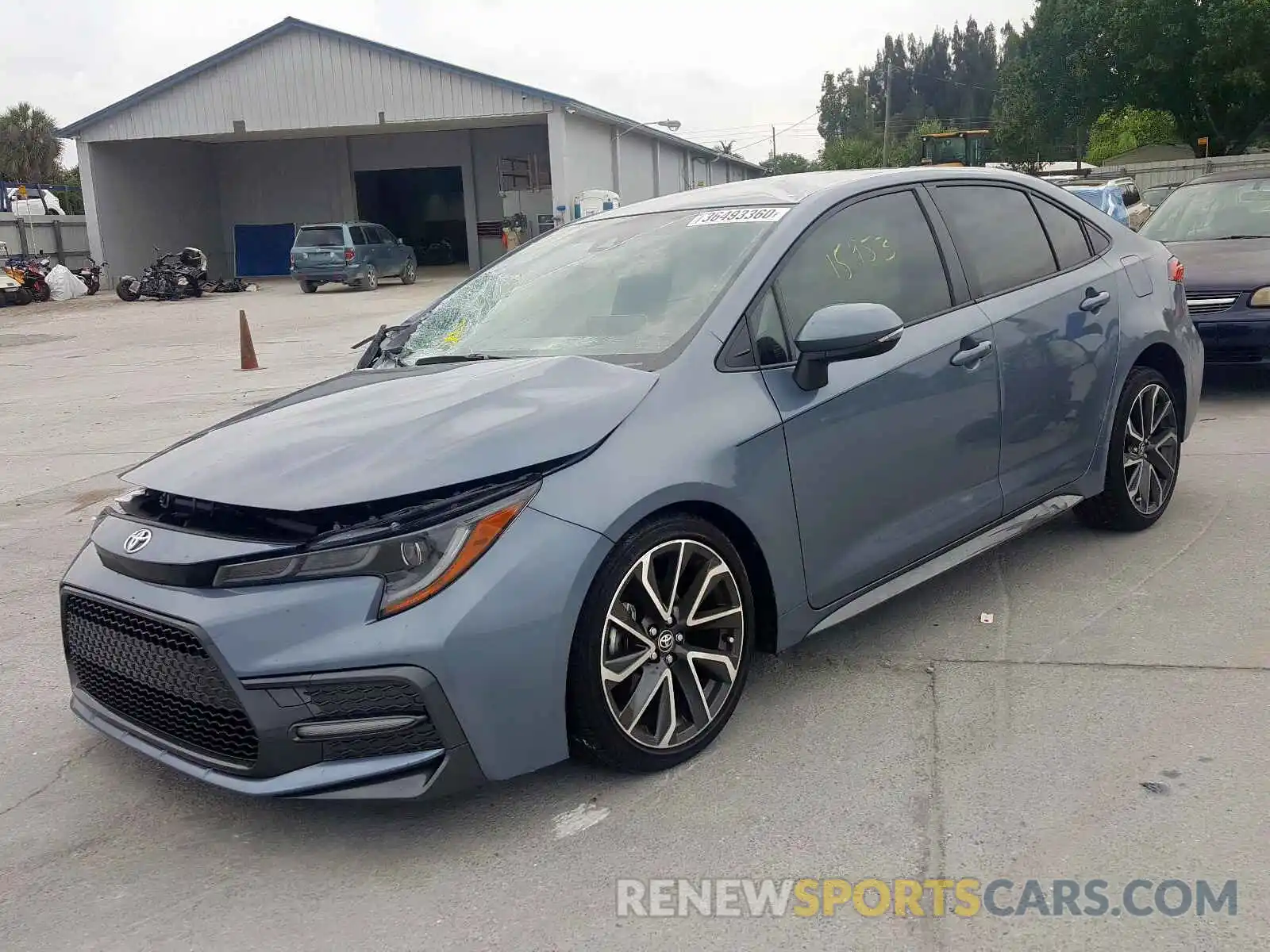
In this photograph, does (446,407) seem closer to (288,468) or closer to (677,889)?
(288,468)

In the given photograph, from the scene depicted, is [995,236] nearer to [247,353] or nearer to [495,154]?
[247,353]

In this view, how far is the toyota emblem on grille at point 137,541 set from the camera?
3.00 metres

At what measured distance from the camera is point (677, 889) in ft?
8.91

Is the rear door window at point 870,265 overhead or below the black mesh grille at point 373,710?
overhead

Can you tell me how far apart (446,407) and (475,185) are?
3887 centimetres

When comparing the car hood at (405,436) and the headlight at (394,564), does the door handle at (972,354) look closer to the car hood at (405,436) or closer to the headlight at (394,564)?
the car hood at (405,436)

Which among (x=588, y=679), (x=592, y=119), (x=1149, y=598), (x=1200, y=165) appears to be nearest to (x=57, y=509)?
(x=588, y=679)

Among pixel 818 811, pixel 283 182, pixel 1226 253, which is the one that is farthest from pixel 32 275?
pixel 818 811

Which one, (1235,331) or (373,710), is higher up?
(1235,331)

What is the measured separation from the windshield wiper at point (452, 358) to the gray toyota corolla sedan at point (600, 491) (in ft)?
0.04

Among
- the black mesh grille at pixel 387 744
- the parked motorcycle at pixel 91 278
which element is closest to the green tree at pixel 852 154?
the parked motorcycle at pixel 91 278

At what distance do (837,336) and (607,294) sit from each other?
0.92m

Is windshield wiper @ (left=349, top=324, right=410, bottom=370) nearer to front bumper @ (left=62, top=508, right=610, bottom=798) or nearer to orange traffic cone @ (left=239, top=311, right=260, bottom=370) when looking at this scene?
front bumper @ (left=62, top=508, right=610, bottom=798)

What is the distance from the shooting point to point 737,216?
4.02 metres
